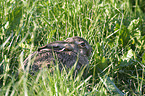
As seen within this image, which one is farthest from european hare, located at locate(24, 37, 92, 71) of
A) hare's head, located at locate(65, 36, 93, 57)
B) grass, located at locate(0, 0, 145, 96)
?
grass, located at locate(0, 0, 145, 96)

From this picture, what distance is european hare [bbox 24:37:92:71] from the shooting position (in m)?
2.73

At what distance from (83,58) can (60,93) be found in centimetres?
102

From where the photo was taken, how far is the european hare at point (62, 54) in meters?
2.73

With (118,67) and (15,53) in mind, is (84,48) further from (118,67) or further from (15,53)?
(15,53)

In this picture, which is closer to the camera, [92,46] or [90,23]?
[92,46]

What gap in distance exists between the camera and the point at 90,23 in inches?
160

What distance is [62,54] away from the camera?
2896mm

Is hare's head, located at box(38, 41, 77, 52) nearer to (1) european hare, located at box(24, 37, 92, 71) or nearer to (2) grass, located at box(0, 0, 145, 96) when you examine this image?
(1) european hare, located at box(24, 37, 92, 71)

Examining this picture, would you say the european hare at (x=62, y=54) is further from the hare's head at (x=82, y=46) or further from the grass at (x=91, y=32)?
the grass at (x=91, y=32)

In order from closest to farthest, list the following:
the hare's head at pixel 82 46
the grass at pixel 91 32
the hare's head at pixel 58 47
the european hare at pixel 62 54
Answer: the european hare at pixel 62 54, the hare's head at pixel 58 47, the grass at pixel 91 32, the hare's head at pixel 82 46

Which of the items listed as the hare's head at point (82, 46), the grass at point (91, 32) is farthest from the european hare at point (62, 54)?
the grass at point (91, 32)

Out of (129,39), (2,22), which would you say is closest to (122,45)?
(129,39)

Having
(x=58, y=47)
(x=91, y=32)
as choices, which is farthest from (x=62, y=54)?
(x=91, y=32)

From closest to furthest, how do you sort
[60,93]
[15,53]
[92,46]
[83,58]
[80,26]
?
1. [60,93]
2. [83,58]
3. [15,53]
4. [92,46]
5. [80,26]
